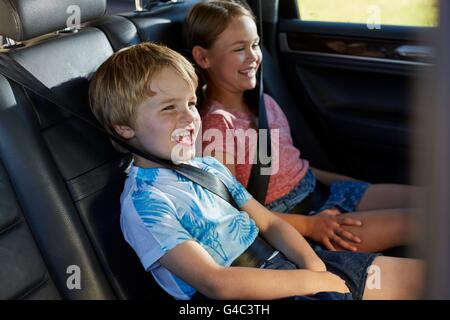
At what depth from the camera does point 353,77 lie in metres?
2.25

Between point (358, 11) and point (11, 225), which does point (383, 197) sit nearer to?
point (358, 11)

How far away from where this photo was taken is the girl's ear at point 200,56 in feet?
6.04

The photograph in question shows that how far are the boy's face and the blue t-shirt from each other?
58 mm

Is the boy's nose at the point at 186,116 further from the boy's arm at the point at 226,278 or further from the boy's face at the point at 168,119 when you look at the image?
the boy's arm at the point at 226,278

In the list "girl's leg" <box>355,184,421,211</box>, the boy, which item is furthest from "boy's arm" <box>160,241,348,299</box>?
"girl's leg" <box>355,184,421,211</box>

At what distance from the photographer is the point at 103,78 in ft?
4.71

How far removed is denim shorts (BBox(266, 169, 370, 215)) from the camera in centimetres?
182

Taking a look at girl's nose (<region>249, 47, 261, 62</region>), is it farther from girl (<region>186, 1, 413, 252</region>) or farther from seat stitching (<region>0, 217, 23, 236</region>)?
seat stitching (<region>0, 217, 23, 236</region>)

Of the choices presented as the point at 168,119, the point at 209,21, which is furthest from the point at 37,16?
the point at 209,21

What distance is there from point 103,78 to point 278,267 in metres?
0.61

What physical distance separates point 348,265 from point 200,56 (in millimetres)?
769

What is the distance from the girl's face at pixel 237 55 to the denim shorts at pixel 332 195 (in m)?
0.34
